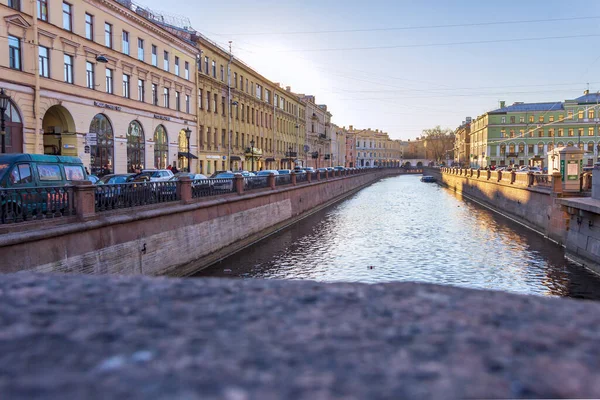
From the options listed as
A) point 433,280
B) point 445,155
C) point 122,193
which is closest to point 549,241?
point 433,280

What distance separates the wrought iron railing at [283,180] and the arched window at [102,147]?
1034 cm

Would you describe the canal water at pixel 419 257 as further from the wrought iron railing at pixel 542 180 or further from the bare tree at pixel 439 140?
the bare tree at pixel 439 140

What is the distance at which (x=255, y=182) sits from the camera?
992 inches

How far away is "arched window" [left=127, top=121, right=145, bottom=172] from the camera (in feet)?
111

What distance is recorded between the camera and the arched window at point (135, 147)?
1331 inches

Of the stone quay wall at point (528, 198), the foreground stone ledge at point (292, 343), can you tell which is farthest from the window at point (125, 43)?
the foreground stone ledge at point (292, 343)

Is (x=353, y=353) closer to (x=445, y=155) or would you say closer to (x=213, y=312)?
(x=213, y=312)

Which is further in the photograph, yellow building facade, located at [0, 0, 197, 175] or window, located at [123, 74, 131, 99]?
window, located at [123, 74, 131, 99]

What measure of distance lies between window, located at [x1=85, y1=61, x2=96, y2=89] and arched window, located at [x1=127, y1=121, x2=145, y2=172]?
14.3 feet

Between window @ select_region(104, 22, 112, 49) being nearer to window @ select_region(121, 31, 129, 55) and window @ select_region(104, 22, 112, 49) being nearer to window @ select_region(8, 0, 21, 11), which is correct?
window @ select_region(121, 31, 129, 55)

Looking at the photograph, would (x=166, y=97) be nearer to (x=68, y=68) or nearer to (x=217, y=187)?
(x=68, y=68)

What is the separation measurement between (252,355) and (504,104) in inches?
4693

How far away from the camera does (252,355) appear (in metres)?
2.49

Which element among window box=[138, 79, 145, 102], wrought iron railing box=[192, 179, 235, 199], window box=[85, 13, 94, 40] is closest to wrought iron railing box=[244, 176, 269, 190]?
wrought iron railing box=[192, 179, 235, 199]
